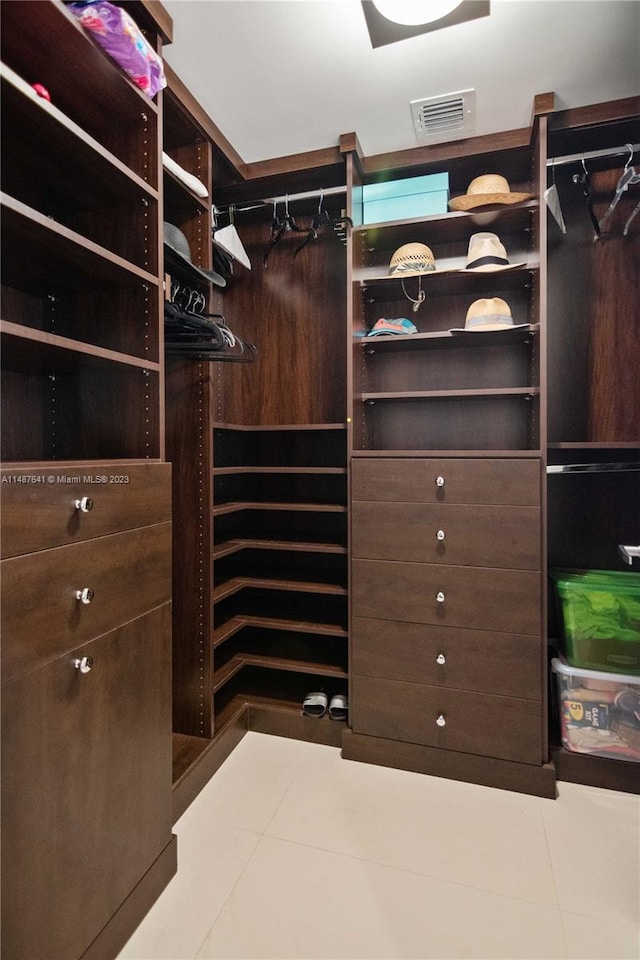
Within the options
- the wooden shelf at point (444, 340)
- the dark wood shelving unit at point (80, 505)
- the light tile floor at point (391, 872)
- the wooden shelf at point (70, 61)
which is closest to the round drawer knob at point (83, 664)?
the dark wood shelving unit at point (80, 505)

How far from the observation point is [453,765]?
5.95 feet

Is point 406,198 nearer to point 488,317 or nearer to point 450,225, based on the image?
point 450,225

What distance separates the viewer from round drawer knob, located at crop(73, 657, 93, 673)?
103cm

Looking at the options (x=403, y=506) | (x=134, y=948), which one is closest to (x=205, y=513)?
(x=403, y=506)

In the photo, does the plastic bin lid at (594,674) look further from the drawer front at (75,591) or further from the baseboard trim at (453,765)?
the drawer front at (75,591)

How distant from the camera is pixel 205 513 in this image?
1825mm

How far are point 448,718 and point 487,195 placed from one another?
6.45ft

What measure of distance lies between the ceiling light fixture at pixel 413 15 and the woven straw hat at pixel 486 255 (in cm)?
66

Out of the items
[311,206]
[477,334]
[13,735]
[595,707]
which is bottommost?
[595,707]

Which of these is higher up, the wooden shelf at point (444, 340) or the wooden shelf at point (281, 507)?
the wooden shelf at point (444, 340)

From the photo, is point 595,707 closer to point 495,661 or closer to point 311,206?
point 495,661

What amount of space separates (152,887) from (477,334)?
2.06 meters

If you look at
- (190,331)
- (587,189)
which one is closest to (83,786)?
(190,331)

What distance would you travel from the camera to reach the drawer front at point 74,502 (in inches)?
35.3
